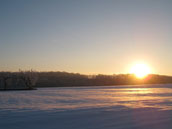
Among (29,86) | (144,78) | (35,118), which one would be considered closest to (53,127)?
(35,118)

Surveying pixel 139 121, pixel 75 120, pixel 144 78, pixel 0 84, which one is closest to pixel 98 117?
pixel 75 120

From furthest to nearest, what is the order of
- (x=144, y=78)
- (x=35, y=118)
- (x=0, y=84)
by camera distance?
1. (x=144, y=78)
2. (x=0, y=84)
3. (x=35, y=118)

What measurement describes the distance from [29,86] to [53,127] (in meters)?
30.4

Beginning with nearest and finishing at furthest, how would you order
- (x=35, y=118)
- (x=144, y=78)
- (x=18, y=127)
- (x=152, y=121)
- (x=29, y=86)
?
1. (x=18, y=127)
2. (x=152, y=121)
3. (x=35, y=118)
4. (x=29, y=86)
5. (x=144, y=78)

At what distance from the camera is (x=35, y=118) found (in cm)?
736

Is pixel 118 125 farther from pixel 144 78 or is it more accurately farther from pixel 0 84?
pixel 144 78

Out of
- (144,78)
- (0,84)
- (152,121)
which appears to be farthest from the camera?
(144,78)

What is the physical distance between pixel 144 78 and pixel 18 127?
8720cm

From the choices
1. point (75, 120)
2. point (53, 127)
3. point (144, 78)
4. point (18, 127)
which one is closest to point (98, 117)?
point (75, 120)

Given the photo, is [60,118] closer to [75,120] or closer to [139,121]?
[75,120]

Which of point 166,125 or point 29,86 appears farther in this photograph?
point 29,86

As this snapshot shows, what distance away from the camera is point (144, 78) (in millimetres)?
89688

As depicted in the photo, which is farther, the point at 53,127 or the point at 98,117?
the point at 98,117

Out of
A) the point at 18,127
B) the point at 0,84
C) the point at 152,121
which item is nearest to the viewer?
the point at 18,127
